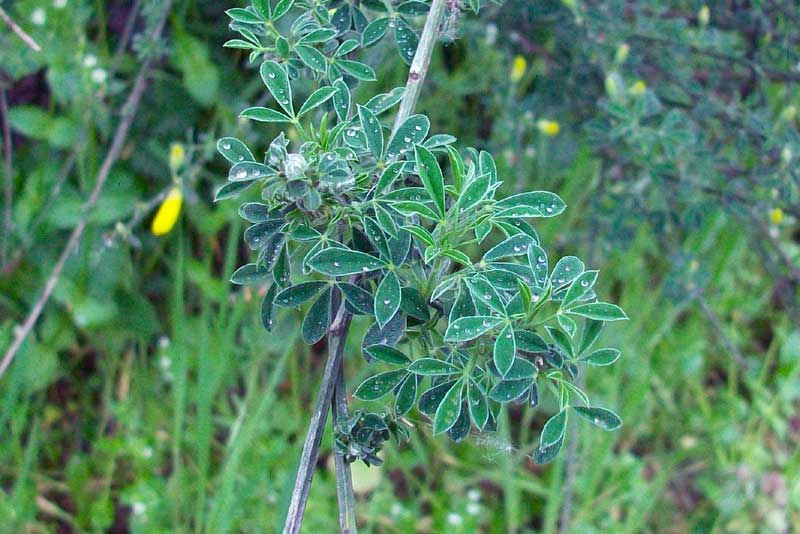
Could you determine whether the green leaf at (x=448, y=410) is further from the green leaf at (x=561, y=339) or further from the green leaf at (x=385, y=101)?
the green leaf at (x=385, y=101)

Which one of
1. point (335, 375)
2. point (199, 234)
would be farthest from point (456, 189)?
point (199, 234)

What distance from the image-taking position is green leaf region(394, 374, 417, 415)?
2.60 feet

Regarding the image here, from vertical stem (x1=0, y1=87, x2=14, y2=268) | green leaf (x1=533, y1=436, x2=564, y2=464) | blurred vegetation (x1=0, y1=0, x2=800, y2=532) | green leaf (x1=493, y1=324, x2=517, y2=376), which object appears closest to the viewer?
green leaf (x1=493, y1=324, x2=517, y2=376)

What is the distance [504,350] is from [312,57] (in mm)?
394

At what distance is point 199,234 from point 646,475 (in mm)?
1247

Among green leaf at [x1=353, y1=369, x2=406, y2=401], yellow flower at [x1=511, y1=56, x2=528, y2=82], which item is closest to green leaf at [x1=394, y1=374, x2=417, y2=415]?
green leaf at [x1=353, y1=369, x2=406, y2=401]

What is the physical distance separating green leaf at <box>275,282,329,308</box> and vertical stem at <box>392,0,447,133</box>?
17cm

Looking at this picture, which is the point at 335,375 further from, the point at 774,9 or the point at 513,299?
the point at 774,9

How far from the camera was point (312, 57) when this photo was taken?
0.88m

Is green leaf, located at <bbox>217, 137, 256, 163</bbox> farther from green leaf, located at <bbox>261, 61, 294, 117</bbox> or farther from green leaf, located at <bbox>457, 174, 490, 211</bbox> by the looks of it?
green leaf, located at <bbox>457, 174, 490, 211</bbox>

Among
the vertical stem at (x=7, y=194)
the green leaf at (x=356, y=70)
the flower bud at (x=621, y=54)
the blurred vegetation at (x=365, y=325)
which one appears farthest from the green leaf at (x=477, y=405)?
the vertical stem at (x=7, y=194)

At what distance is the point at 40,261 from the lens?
1.84 metres

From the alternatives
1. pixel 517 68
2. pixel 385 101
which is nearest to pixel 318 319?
pixel 385 101

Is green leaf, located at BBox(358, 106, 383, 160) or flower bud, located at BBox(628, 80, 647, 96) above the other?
flower bud, located at BBox(628, 80, 647, 96)
